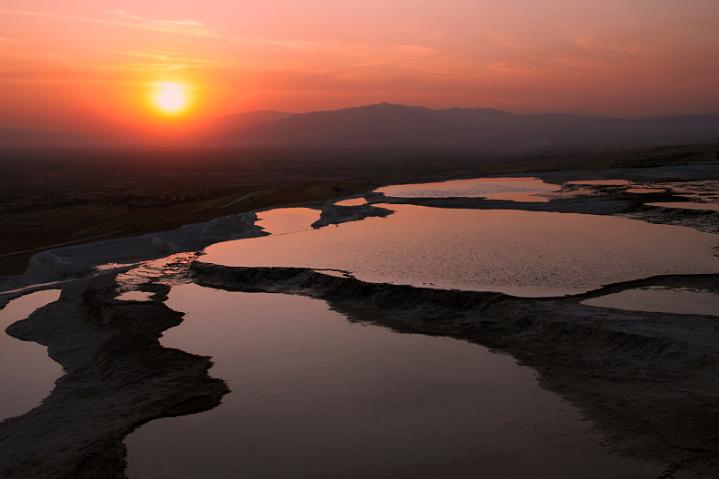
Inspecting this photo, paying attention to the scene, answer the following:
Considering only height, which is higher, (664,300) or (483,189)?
(483,189)

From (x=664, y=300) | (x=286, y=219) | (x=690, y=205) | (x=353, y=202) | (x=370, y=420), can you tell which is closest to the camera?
(x=370, y=420)

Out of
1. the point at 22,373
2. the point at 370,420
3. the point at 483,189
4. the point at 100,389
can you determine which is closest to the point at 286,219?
the point at 483,189

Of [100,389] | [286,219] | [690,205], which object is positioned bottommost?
[100,389]

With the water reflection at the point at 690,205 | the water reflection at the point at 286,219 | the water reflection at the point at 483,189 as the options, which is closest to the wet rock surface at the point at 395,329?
the water reflection at the point at 286,219

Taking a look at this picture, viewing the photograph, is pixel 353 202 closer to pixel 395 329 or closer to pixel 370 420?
pixel 395 329

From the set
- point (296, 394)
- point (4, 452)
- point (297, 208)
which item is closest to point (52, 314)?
point (4, 452)

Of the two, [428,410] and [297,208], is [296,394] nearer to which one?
[428,410]

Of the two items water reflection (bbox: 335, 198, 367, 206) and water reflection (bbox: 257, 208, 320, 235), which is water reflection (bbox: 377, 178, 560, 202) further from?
water reflection (bbox: 257, 208, 320, 235)

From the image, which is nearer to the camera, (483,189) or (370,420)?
(370,420)
